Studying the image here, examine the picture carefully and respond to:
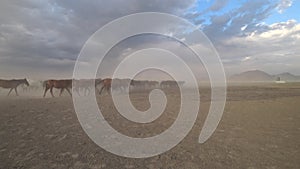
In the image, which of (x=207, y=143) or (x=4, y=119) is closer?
(x=207, y=143)

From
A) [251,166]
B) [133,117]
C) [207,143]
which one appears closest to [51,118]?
[133,117]

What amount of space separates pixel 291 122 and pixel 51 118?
9515 millimetres

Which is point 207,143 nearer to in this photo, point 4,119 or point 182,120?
point 182,120

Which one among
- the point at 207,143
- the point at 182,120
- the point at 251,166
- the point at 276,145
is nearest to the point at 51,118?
the point at 182,120

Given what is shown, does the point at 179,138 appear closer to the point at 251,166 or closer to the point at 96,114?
the point at 251,166

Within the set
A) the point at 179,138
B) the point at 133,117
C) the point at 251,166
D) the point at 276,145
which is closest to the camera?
the point at 251,166

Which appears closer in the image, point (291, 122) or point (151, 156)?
point (151, 156)

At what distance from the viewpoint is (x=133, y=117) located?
952 cm

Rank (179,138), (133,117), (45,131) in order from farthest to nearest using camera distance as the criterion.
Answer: (133,117)
(45,131)
(179,138)

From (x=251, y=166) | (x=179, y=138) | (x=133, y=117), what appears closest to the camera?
(x=251, y=166)

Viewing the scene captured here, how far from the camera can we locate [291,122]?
29.8 ft

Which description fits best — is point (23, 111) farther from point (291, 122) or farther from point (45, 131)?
point (291, 122)

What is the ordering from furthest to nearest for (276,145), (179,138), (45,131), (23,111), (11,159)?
(23,111) < (45,131) < (179,138) < (276,145) < (11,159)

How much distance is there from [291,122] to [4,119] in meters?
11.3
